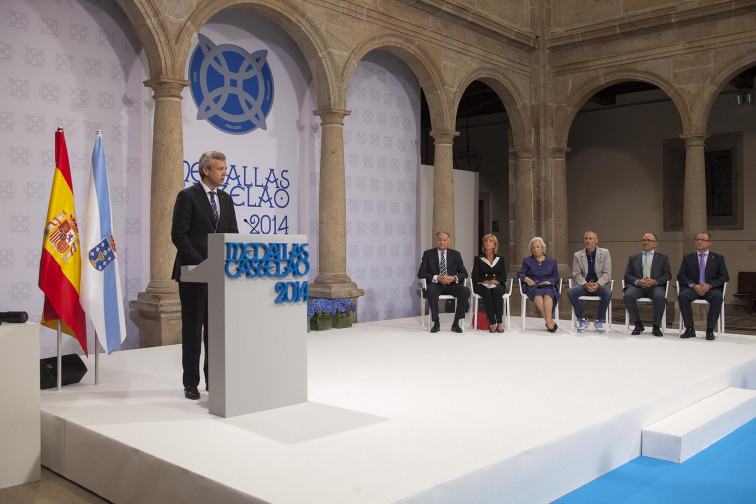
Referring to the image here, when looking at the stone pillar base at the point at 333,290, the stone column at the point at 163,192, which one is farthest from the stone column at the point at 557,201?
the stone column at the point at 163,192

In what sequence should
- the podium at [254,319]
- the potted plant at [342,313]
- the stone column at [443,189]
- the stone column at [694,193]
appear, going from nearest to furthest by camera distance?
the podium at [254,319], the potted plant at [342,313], the stone column at [443,189], the stone column at [694,193]

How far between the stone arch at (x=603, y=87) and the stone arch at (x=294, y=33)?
4.16 m

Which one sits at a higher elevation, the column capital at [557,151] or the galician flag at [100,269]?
the column capital at [557,151]

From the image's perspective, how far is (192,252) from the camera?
403 cm

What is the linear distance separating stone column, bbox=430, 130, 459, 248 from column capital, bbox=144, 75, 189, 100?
3.77 meters

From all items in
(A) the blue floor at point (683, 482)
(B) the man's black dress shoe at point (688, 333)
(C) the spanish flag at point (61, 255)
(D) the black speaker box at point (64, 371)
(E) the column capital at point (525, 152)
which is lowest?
(A) the blue floor at point (683, 482)

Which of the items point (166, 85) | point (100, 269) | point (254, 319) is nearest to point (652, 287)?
point (254, 319)

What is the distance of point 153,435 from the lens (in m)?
3.34

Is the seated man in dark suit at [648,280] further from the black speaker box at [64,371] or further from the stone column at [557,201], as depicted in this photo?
the black speaker box at [64,371]

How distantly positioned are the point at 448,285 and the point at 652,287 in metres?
2.05

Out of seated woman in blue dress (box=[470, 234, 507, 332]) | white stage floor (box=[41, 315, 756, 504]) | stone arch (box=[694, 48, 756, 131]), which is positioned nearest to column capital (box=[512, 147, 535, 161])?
stone arch (box=[694, 48, 756, 131])

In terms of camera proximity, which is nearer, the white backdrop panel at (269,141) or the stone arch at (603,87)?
the white backdrop panel at (269,141)

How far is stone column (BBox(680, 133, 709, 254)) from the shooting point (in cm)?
948

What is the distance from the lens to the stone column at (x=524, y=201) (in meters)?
10.7
